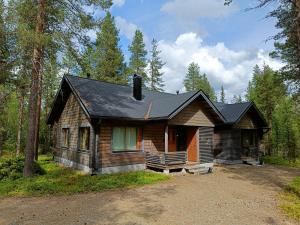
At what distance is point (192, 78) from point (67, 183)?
4324 centimetres

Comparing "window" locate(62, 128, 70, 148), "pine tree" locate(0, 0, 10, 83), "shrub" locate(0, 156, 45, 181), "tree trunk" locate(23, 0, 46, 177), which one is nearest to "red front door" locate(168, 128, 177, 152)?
"window" locate(62, 128, 70, 148)

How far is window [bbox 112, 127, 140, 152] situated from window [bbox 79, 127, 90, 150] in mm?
1710

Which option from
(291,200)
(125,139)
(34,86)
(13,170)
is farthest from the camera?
(125,139)

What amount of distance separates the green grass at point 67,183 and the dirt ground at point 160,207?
2.54 ft

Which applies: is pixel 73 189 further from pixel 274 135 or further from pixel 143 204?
pixel 274 135

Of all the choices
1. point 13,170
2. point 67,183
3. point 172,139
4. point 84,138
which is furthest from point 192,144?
point 13,170

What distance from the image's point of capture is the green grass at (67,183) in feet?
35.6

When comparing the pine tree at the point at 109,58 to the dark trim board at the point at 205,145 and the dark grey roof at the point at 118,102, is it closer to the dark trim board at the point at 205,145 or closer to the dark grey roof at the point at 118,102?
the dark grey roof at the point at 118,102

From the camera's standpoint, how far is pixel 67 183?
12289 mm

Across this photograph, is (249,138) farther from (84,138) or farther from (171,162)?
(84,138)

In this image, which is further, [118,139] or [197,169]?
[197,169]

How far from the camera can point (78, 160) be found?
16.6 m

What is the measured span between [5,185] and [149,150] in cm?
819

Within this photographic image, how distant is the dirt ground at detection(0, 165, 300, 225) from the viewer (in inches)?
294
